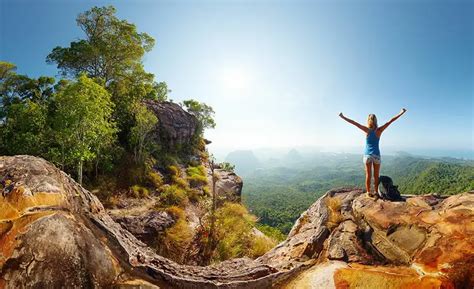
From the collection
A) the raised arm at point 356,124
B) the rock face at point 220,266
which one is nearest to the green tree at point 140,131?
the rock face at point 220,266

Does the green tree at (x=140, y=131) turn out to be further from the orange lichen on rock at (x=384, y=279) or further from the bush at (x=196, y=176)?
the orange lichen on rock at (x=384, y=279)

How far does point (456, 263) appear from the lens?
4195 millimetres

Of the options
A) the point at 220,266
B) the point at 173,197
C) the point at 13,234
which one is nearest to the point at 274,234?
the point at 173,197

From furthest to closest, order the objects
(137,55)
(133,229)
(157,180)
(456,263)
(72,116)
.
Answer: (137,55)
(157,180)
(133,229)
(72,116)
(456,263)

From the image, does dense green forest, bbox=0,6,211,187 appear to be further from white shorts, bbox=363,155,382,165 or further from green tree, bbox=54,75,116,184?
white shorts, bbox=363,155,382,165

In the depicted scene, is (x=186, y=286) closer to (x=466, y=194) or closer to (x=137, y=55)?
(x=466, y=194)

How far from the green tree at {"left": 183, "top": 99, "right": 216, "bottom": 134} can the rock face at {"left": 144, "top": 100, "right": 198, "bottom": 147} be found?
178 inches

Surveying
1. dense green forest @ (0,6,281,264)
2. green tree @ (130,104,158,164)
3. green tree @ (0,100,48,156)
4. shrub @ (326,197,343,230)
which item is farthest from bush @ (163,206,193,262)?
shrub @ (326,197,343,230)

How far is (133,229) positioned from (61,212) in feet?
42.0

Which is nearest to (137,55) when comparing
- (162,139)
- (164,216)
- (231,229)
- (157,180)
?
(162,139)

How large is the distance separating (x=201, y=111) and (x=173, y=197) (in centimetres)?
2069

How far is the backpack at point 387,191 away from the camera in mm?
7129

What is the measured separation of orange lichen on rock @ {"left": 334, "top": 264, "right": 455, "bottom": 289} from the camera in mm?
4039

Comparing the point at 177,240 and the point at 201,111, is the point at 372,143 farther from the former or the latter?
the point at 201,111
